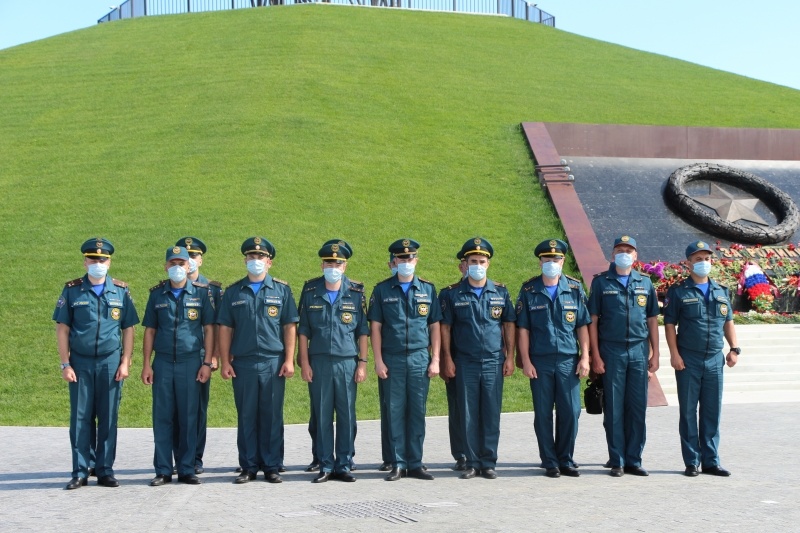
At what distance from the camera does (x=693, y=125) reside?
19.3m

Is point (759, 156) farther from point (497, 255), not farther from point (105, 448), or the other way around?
point (105, 448)

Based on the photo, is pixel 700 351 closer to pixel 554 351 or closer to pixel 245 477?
pixel 554 351

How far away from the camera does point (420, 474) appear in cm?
658

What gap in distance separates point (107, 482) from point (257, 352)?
1305 mm

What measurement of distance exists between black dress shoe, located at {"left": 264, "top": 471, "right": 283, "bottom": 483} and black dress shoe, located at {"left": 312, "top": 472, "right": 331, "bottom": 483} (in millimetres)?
237

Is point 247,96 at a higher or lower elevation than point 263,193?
higher

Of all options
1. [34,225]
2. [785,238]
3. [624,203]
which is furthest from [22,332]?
[785,238]

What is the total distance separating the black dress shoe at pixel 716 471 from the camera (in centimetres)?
648

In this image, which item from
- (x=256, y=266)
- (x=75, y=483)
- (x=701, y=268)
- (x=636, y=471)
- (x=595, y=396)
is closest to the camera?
(x=75, y=483)

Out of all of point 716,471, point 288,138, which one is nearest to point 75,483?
point 716,471

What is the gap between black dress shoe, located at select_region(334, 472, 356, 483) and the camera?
21.2 feet

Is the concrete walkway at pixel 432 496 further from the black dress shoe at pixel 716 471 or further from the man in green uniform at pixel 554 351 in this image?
the man in green uniform at pixel 554 351

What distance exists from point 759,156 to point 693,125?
162 centimetres

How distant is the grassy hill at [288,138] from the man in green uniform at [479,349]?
2814mm
